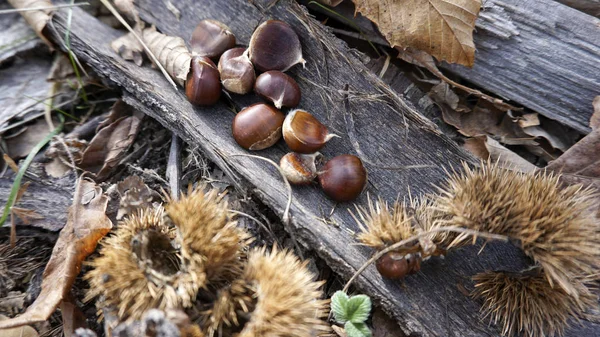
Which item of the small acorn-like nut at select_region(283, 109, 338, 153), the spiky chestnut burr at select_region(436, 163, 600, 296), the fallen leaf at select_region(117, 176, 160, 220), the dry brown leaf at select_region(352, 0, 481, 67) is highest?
the dry brown leaf at select_region(352, 0, 481, 67)

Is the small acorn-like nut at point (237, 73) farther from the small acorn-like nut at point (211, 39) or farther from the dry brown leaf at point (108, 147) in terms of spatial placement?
the dry brown leaf at point (108, 147)

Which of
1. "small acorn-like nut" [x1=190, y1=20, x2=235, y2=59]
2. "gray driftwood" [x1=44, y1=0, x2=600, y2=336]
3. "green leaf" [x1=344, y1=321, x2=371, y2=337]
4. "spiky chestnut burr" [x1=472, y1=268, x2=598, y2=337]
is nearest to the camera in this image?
"spiky chestnut burr" [x1=472, y1=268, x2=598, y2=337]

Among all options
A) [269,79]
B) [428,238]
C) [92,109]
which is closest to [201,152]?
[269,79]

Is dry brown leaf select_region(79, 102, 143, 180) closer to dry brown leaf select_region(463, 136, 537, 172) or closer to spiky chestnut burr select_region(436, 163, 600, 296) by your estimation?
spiky chestnut burr select_region(436, 163, 600, 296)

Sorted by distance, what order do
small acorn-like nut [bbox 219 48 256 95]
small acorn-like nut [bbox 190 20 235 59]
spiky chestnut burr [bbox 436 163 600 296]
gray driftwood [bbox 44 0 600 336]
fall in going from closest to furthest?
spiky chestnut burr [bbox 436 163 600 296] < gray driftwood [bbox 44 0 600 336] < small acorn-like nut [bbox 219 48 256 95] < small acorn-like nut [bbox 190 20 235 59]

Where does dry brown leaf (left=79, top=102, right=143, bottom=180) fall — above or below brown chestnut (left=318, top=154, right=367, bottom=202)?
below

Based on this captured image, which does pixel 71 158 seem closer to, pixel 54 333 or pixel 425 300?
pixel 54 333

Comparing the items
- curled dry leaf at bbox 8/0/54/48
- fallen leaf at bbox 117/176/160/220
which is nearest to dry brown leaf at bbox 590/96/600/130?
fallen leaf at bbox 117/176/160/220

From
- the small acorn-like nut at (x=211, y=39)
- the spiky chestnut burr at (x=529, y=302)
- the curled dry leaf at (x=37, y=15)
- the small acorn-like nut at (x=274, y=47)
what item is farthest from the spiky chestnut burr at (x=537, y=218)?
the curled dry leaf at (x=37, y=15)
